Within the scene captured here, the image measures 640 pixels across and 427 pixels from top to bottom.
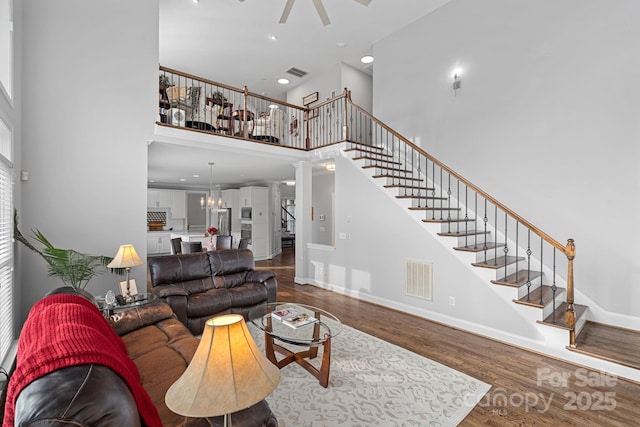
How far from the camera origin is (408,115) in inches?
243

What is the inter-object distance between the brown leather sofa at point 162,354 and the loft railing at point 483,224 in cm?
335

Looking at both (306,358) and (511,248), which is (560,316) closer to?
(511,248)

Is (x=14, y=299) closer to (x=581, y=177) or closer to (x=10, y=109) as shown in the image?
(x=10, y=109)

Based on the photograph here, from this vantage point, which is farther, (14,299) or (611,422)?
(14,299)

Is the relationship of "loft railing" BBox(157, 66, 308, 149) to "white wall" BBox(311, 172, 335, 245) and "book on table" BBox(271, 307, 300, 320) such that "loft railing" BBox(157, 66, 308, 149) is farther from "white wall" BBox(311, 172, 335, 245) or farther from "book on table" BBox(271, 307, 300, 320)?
"book on table" BBox(271, 307, 300, 320)

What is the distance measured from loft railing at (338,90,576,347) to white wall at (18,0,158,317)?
11.4 ft

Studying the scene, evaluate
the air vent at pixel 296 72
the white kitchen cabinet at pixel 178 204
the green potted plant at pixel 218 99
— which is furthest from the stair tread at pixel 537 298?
the white kitchen cabinet at pixel 178 204

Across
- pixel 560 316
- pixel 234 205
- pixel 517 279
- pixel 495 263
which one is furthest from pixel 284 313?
pixel 234 205

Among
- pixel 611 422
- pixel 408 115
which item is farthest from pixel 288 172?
pixel 611 422

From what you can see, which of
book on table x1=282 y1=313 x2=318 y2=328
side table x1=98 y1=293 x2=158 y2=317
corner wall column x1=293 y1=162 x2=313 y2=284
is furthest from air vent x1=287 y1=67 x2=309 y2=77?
book on table x1=282 y1=313 x2=318 y2=328

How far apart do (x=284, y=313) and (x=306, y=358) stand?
544mm

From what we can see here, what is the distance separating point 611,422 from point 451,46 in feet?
18.7

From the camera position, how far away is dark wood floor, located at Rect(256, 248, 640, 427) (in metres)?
2.25

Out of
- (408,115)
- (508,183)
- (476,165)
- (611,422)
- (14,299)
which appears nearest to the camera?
(611,422)
